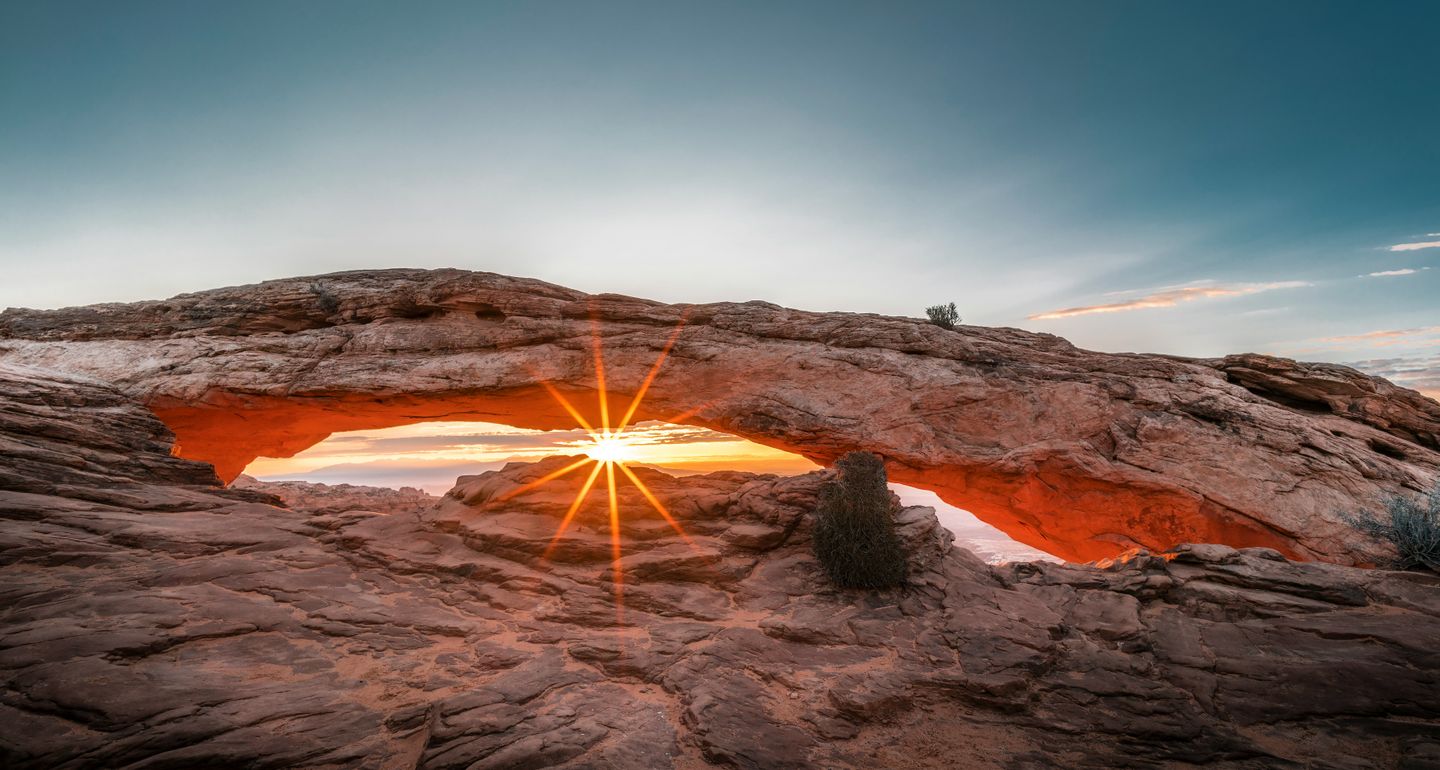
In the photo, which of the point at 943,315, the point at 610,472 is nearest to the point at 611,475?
the point at 610,472

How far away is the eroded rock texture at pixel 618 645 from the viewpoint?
273 inches

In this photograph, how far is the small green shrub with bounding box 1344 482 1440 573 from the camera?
11164 millimetres

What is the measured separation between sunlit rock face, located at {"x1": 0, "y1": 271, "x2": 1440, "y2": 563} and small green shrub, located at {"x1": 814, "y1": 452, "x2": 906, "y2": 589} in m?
2.55

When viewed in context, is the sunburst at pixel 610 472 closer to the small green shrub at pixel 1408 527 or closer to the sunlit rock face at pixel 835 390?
the sunlit rock face at pixel 835 390

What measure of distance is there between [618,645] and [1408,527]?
15865 mm

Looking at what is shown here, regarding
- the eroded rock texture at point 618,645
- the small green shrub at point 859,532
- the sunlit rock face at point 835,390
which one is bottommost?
the eroded rock texture at point 618,645

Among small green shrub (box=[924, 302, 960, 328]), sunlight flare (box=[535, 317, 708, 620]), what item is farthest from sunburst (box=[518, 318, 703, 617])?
small green shrub (box=[924, 302, 960, 328])

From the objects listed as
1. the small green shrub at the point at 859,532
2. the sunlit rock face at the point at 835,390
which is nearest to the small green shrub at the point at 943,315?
the sunlit rock face at the point at 835,390

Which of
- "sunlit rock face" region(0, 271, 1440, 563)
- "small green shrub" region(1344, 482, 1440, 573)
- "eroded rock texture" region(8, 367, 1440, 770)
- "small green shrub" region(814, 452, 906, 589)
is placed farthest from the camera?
"sunlit rock face" region(0, 271, 1440, 563)

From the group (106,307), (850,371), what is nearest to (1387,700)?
(850,371)

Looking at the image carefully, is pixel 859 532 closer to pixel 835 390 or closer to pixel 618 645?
pixel 835 390

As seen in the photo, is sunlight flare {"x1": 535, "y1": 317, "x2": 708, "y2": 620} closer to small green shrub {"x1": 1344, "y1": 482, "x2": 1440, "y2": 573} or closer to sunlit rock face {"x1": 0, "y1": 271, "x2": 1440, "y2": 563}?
sunlit rock face {"x1": 0, "y1": 271, "x2": 1440, "y2": 563}

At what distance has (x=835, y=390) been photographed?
16.1 m

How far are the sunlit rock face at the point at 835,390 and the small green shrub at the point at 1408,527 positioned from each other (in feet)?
1.90
